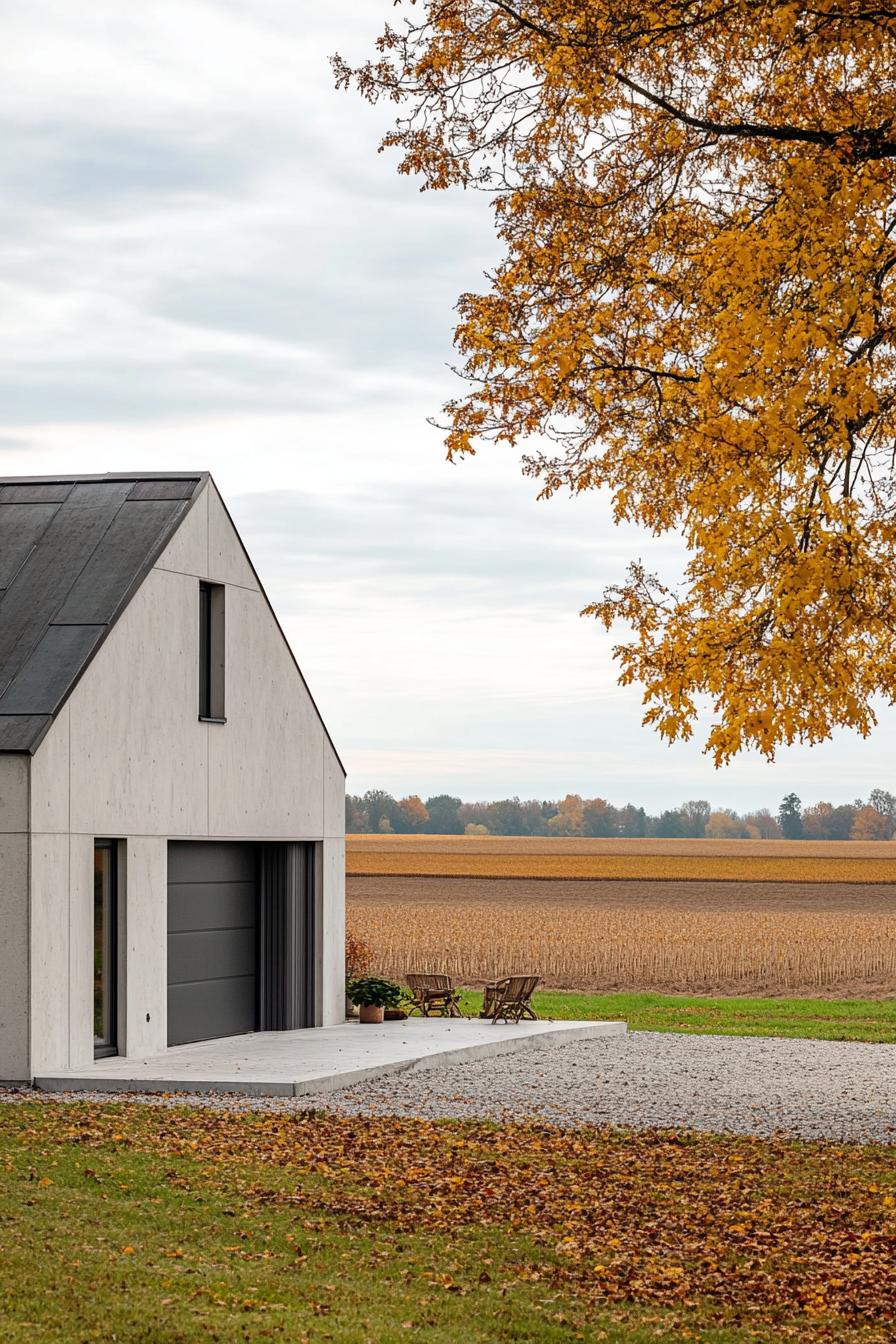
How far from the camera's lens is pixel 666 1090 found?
16.3m

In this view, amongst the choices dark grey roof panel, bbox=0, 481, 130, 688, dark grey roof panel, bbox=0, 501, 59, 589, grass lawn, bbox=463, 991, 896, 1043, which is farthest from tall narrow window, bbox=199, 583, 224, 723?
grass lawn, bbox=463, 991, 896, 1043

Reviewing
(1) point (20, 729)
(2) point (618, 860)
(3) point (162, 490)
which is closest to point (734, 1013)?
(3) point (162, 490)

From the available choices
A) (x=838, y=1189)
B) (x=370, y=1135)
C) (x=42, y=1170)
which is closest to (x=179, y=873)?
(x=370, y=1135)

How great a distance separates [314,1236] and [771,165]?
8.49 m

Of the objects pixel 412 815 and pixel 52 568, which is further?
pixel 412 815

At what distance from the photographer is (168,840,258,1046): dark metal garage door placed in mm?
18703

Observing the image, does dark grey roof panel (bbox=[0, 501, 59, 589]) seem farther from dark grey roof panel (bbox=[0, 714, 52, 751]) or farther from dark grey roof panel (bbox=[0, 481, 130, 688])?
dark grey roof panel (bbox=[0, 714, 52, 751])

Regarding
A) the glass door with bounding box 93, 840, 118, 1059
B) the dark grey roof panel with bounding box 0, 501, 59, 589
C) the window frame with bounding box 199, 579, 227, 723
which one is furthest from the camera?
the window frame with bounding box 199, 579, 227, 723

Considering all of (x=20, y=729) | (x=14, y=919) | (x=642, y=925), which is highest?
(x=20, y=729)

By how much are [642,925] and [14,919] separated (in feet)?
87.4

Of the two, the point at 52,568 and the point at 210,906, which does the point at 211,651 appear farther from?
the point at 210,906

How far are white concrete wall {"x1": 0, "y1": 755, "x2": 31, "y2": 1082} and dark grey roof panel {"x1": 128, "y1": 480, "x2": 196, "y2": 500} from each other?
441 centimetres

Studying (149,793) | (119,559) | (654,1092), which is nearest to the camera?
(654,1092)

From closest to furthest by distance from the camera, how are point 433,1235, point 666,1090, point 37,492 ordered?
point 433,1235 → point 666,1090 → point 37,492
